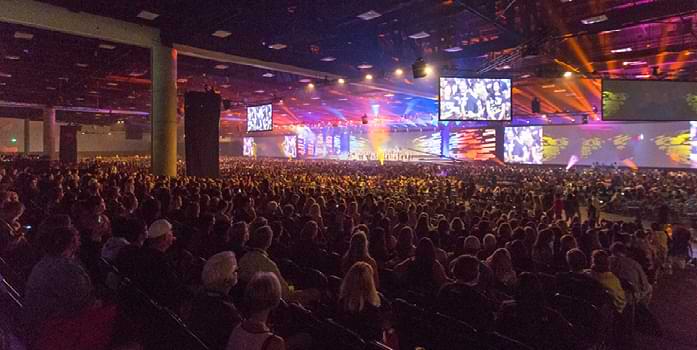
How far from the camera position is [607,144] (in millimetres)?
36062

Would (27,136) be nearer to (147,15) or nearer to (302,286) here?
(147,15)

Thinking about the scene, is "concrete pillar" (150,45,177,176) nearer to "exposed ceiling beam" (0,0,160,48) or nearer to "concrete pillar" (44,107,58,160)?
"exposed ceiling beam" (0,0,160,48)

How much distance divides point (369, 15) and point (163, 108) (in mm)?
7619

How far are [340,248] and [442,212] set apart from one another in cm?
560

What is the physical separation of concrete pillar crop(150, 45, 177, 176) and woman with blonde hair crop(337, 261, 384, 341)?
1402cm

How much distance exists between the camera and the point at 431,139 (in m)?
47.0

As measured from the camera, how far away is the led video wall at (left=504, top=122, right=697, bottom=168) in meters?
32.7

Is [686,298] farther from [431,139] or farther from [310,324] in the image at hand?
[431,139]

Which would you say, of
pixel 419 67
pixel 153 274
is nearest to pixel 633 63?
pixel 419 67

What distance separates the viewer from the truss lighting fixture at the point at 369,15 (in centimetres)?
1302

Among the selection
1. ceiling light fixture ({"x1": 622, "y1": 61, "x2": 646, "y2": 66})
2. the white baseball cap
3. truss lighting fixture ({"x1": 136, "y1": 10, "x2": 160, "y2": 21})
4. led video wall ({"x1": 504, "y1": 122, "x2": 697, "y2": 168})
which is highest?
truss lighting fixture ({"x1": 136, "y1": 10, "x2": 160, "y2": 21})

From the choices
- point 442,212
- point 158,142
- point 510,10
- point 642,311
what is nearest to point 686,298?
point 642,311

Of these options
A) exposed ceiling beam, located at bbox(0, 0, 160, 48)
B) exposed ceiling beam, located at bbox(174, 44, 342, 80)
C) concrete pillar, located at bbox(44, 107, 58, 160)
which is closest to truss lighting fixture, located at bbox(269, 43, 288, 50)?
exposed ceiling beam, located at bbox(174, 44, 342, 80)

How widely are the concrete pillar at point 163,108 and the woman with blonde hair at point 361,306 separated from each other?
14.0 metres
